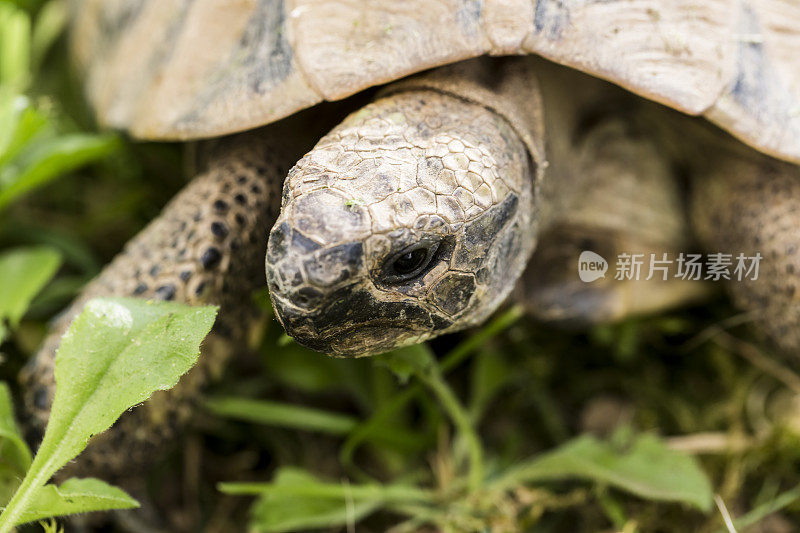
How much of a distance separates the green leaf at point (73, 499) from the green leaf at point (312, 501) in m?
0.38

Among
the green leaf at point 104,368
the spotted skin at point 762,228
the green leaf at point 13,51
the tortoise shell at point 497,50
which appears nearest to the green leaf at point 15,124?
the tortoise shell at point 497,50

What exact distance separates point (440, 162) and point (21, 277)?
1.26 meters

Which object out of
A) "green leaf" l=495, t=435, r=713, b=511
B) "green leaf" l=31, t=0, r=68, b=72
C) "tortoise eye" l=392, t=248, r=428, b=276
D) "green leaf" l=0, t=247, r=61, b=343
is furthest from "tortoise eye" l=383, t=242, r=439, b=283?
"green leaf" l=31, t=0, r=68, b=72

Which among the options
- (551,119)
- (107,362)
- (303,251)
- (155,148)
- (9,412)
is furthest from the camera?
(155,148)

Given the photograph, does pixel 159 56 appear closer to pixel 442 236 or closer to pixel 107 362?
pixel 107 362

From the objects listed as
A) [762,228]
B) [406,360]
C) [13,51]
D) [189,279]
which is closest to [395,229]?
[406,360]

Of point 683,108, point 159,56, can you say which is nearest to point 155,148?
point 159,56

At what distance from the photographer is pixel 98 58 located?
279cm

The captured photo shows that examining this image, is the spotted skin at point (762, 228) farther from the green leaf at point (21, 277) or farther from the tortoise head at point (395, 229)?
the green leaf at point (21, 277)

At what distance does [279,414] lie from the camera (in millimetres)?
2064

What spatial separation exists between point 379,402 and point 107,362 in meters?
0.93

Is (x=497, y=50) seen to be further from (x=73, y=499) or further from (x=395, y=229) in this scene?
(x=73, y=499)

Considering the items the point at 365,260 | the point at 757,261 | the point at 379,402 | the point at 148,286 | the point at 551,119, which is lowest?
the point at 379,402

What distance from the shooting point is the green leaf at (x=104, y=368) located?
1405 mm
